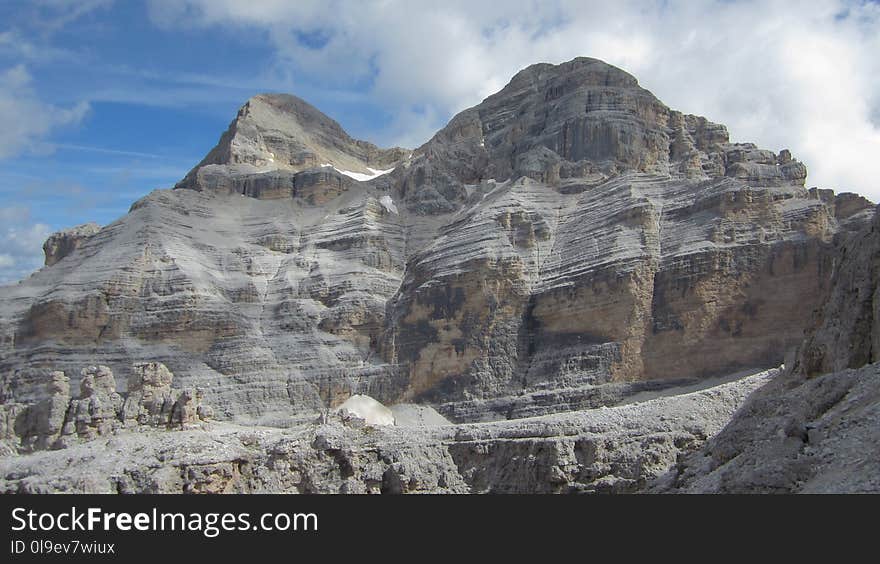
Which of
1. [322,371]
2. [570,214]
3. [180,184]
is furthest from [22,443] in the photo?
[180,184]

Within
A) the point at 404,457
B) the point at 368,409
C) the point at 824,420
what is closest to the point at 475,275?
the point at 368,409

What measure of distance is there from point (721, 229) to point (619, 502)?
1964 inches

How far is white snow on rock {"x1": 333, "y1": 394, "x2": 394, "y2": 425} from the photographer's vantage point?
75.6 m

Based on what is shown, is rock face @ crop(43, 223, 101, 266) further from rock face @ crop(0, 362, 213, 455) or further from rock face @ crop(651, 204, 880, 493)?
rock face @ crop(651, 204, 880, 493)

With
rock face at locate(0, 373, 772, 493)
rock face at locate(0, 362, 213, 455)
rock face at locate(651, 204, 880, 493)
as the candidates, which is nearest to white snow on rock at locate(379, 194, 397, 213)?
rock face at locate(0, 362, 213, 455)

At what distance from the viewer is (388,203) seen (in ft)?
331

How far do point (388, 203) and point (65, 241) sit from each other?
2609 cm

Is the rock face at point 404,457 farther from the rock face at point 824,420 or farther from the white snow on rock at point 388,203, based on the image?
the white snow on rock at point 388,203

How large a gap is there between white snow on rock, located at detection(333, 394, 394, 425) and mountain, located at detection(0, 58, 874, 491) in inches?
54.6

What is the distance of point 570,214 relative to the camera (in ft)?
282

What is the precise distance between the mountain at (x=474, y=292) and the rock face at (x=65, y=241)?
29 cm

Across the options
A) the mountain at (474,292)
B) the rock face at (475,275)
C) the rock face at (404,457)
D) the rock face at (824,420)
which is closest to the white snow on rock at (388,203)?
Result: the mountain at (474,292)

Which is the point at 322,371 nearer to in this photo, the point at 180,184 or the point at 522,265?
the point at 522,265

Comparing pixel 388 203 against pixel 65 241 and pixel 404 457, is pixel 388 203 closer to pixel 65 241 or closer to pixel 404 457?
pixel 65 241
